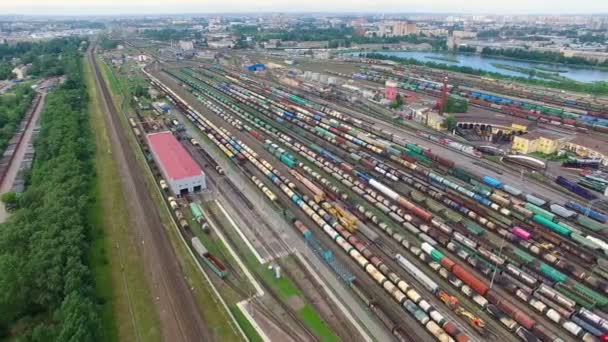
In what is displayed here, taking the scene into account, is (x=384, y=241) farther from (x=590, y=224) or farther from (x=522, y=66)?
(x=522, y=66)

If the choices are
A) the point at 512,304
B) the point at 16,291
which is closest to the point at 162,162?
the point at 16,291

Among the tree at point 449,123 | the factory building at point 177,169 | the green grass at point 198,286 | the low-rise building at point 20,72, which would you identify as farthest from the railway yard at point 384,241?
the low-rise building at point 20,72

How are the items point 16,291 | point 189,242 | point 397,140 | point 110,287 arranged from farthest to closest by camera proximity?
point 397,140 < point 189,242 < point 110,287 < point 16,291

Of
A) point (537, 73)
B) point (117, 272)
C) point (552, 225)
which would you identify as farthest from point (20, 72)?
point (537, 73)

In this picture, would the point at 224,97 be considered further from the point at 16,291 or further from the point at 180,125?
the point at 16,291

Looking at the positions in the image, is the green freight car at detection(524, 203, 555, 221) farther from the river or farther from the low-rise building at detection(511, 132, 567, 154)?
the river

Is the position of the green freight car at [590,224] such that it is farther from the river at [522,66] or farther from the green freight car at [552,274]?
the river at [522,66]
